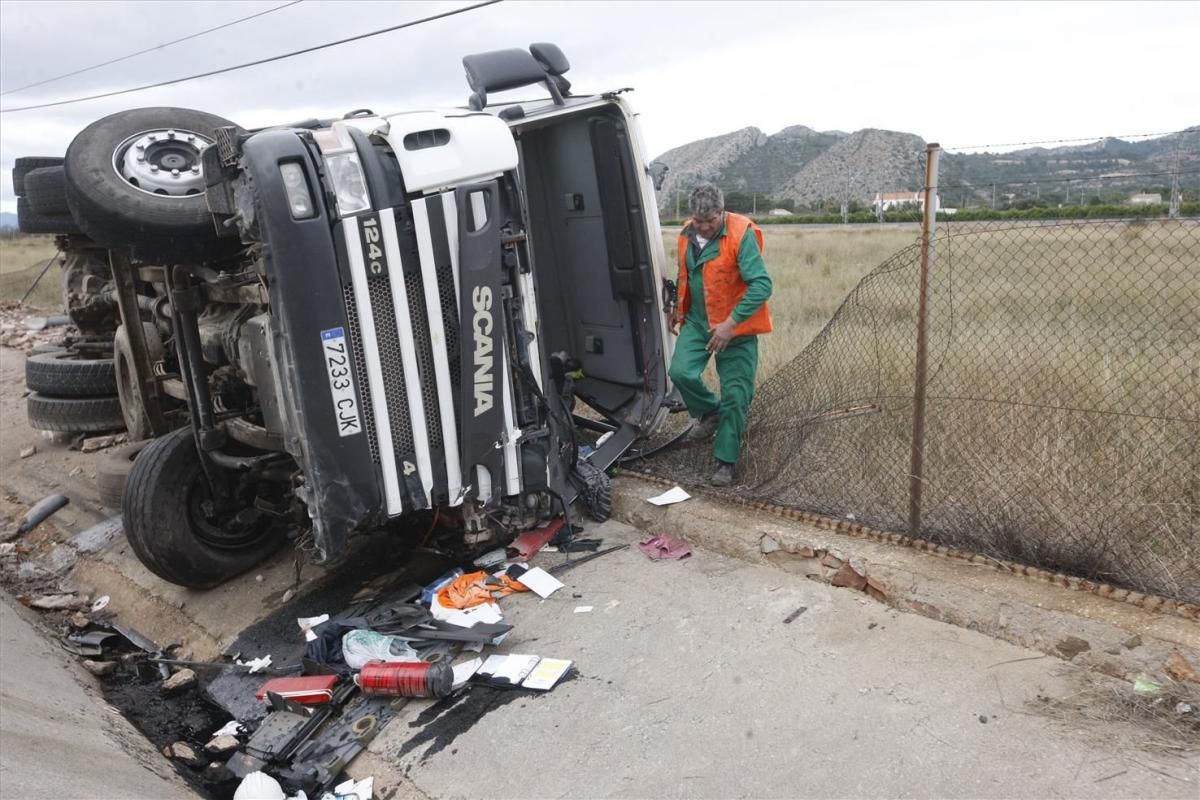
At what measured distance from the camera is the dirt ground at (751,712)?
9.26 ft

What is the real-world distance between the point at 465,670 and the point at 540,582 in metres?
0.72

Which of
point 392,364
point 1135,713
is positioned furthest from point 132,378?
point 1135,713

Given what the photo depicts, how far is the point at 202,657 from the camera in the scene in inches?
187

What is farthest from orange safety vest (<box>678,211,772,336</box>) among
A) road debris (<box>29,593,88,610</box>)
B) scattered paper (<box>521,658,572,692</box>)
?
road debris (<box>29,593,88,610</box>)

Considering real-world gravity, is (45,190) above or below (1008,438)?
above

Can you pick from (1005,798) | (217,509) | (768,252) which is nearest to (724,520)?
(1005,798)

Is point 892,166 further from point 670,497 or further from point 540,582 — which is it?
point 540,582

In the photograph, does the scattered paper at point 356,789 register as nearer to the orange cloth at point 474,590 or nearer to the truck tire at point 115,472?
the orange cloth at point 474,590

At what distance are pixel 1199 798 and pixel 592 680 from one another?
1.98 metres

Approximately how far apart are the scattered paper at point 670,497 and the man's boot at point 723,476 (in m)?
0.22

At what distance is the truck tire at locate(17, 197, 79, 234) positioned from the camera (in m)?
6.28

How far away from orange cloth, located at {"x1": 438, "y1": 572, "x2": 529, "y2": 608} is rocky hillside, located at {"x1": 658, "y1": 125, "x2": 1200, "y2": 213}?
281cm

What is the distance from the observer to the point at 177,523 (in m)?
4.80

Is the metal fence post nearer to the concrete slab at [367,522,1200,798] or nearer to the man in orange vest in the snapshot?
the concrete slab at [367,522,1200,798]
